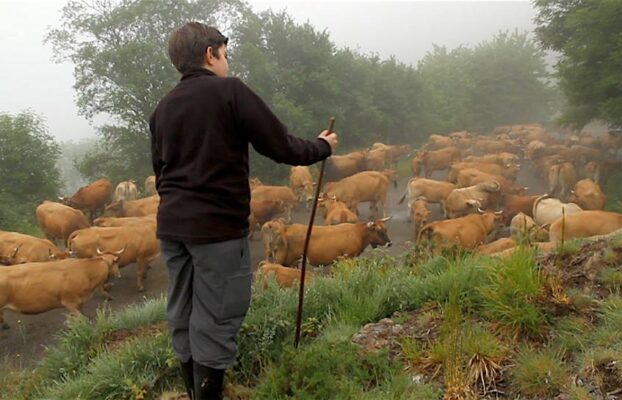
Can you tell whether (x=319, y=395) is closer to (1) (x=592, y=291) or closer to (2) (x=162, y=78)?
(1) (x=592, y=291)

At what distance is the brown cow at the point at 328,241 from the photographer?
8859mm

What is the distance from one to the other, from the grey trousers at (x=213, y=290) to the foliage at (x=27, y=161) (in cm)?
1605

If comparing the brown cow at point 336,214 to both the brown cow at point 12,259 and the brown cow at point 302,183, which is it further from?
the brown cow at point 12,259

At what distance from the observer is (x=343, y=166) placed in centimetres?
1889

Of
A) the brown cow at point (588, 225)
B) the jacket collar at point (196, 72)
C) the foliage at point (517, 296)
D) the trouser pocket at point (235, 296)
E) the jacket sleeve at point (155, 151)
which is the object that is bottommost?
the brown cow at point (588, 225)

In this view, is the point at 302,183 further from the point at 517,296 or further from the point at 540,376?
the point at 540,376

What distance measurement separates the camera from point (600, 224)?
8.32 metres

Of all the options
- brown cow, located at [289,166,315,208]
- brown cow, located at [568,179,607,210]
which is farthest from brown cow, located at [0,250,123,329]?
brown cow, located at [568,179,607,210]

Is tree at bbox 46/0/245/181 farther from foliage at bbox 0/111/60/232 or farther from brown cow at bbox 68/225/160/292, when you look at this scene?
brown cow at bbox 68/225/160/292

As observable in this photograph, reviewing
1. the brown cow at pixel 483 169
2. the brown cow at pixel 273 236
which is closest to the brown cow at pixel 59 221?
the brown cow at pixel 273 236

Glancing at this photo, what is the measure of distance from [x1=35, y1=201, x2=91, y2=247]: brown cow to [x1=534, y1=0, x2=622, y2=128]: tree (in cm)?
1636

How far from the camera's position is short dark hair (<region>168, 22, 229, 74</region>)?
2490mm

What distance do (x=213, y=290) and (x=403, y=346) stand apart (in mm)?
1465

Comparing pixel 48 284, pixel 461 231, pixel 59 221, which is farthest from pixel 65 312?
pixel 461 231
